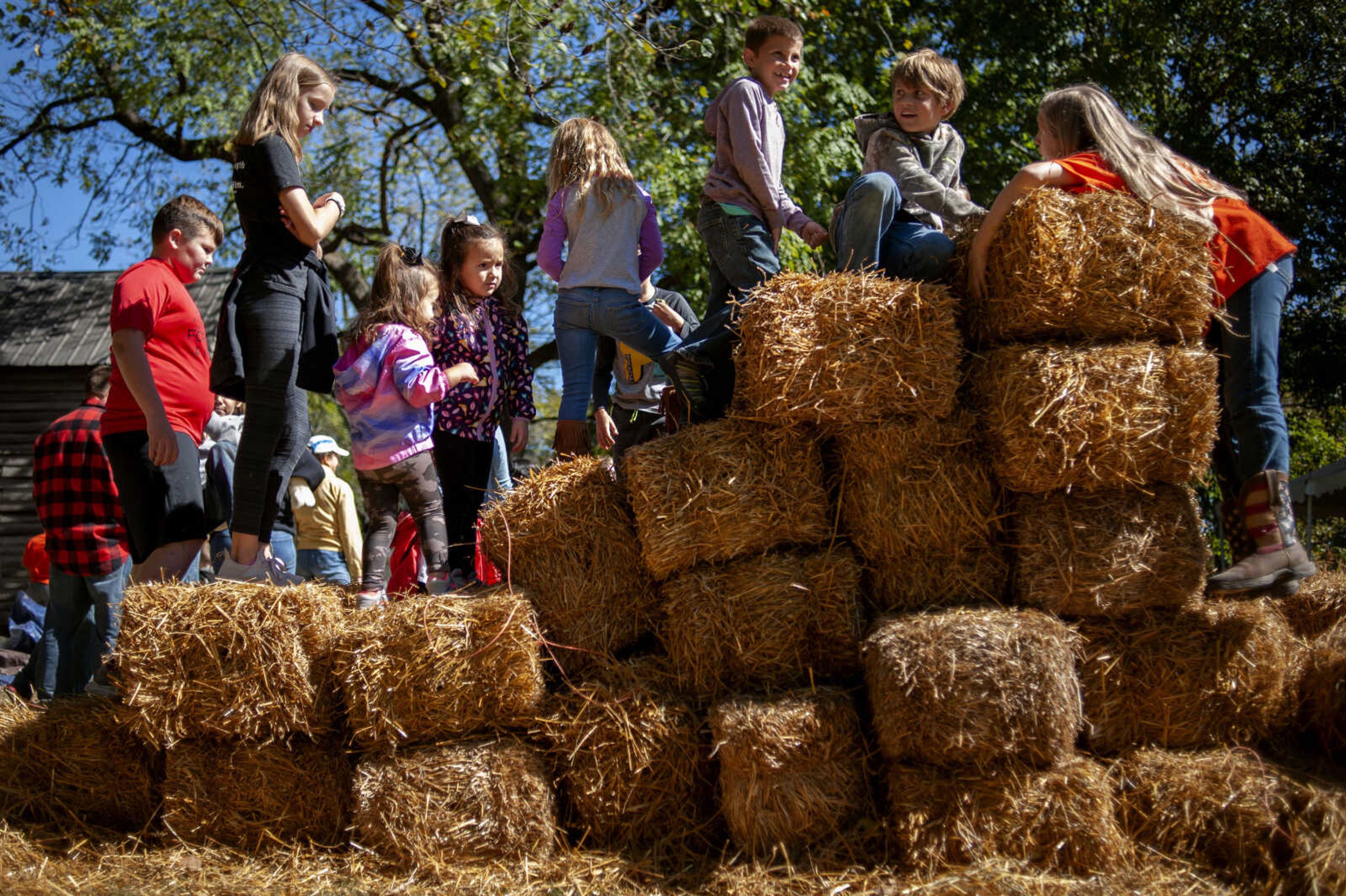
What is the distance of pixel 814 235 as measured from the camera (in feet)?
15.4

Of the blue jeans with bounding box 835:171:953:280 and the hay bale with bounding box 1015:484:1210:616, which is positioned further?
the blue jeans with bounding box 835:171:953:280

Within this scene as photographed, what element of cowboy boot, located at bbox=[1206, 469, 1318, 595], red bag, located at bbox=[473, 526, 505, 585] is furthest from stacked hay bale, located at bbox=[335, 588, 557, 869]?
cowboy boot, located at bbox=[1206, 469, 1318, 595]

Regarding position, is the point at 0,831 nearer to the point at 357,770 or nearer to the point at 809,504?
the point at 357,770

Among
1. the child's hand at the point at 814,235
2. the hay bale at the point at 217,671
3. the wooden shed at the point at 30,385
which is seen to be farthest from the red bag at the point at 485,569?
Answer: the wooden shed at the point at 30,385

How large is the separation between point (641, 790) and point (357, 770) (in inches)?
41.2

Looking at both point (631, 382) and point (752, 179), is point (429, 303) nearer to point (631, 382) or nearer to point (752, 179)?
point (631, 382)

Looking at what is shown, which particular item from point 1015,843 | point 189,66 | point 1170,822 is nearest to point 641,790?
point 1015,843

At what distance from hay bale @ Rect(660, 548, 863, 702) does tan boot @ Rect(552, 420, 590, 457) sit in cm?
126

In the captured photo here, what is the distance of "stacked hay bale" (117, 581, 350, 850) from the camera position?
392 cm

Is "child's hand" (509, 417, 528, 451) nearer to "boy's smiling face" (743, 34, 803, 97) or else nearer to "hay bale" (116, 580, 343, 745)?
"hay bale" (116, 580, 343, 745)

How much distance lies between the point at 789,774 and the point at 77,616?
3916mm

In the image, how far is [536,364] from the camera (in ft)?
51.2

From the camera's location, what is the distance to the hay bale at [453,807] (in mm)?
3742

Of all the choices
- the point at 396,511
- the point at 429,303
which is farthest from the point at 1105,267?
the point at 396,511
